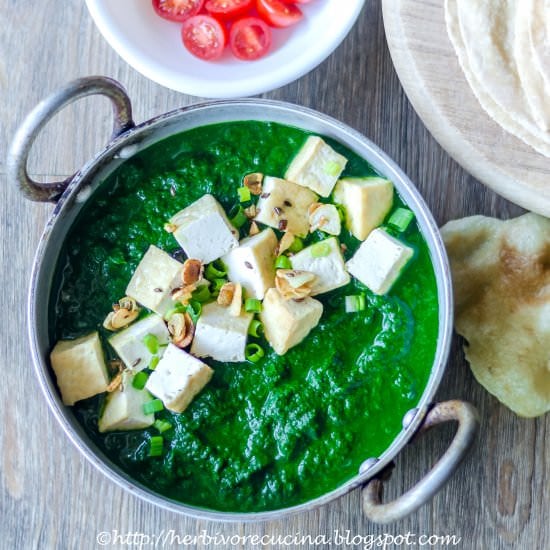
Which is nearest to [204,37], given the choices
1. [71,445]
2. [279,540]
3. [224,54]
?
[224,54]

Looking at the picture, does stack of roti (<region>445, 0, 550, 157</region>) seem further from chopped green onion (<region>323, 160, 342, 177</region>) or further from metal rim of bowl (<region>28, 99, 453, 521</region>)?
chopped green onion (<region>323, 160, 342, 177</region>)

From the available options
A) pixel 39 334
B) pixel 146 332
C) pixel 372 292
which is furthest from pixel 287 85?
pixel 39 334

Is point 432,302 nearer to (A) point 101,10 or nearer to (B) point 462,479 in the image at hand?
(B) point 462,479

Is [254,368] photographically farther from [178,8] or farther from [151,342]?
[178,8]

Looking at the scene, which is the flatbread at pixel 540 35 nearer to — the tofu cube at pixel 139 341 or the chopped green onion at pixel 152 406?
the tofu cube at pixel 139 341

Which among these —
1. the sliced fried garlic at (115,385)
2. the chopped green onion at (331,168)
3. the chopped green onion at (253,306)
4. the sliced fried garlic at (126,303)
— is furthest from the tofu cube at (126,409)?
the chopped green onion at (331,168)

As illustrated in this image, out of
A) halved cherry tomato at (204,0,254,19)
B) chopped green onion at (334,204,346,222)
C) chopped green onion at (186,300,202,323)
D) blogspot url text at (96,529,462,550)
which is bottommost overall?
blogspot url text at (96,529,462,550)

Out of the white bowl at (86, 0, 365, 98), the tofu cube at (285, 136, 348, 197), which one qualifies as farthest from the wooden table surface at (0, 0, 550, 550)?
the tofu cube at (285, 136, 348, 197)
